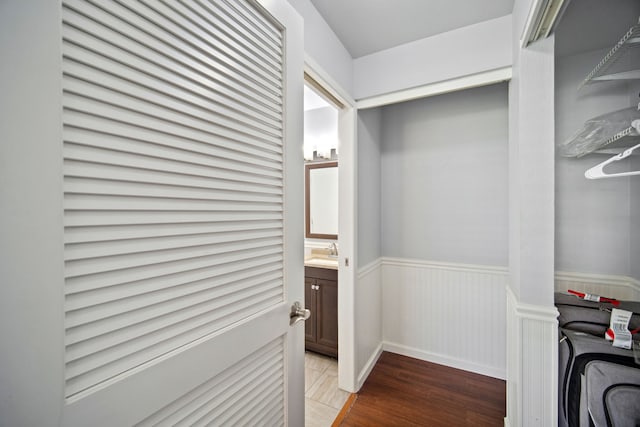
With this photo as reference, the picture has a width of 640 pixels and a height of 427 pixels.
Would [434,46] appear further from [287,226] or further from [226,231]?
[226,231]

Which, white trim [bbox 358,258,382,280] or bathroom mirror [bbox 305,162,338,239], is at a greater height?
bathroom mirror [bbox 305,162,338,239]

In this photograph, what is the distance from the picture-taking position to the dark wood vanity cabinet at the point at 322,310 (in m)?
2.28

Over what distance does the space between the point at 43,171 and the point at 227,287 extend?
475mm

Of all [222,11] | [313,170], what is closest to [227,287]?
[222,11]

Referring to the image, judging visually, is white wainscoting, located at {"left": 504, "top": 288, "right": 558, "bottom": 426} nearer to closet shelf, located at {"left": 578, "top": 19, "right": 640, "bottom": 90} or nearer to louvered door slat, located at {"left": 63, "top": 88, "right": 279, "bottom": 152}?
closet shelf, located at {"left": 578, "top": 19, "right": 640, "bottom": 90}

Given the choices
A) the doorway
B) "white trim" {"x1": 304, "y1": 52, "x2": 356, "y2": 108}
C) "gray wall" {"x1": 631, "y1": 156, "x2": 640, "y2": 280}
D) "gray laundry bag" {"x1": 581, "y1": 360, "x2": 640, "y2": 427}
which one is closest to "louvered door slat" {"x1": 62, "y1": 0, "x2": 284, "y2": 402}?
"white trim" {"x1": 304, "y1": 52, "x2": 356, "y2": 108}

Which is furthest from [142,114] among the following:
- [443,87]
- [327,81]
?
[443,87]

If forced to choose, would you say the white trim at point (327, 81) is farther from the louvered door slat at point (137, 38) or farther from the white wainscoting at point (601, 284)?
the white wainscoting at point (601, 284)

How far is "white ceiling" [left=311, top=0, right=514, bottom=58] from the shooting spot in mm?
1490

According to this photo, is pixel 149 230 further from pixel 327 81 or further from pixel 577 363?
pixel 577 363

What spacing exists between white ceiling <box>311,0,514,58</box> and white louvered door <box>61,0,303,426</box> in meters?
0.76

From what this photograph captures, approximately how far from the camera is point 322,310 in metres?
2.32

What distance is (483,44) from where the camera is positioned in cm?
163

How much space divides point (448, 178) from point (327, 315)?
5.10 feet
